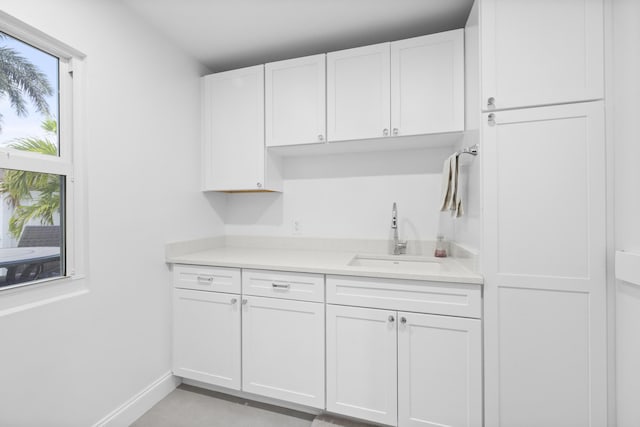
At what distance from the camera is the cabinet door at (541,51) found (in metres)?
1.23

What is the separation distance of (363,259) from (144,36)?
2.08 metres

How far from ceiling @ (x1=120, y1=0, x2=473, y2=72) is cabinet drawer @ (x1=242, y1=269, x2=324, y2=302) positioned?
1.57 m

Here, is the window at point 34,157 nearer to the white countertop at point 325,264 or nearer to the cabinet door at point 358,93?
the white countertop at point 325,264

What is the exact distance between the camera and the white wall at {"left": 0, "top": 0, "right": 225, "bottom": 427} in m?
1.22

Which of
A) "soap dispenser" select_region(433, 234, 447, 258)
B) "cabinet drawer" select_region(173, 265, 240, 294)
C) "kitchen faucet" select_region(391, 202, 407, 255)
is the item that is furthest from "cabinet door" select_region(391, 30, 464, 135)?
"cabinet drawer" select_region(173, 265, 240, 294)

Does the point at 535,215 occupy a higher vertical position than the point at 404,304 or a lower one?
higher

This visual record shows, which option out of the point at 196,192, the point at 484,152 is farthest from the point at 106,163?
the point at 484,152

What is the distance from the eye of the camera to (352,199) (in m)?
2.23

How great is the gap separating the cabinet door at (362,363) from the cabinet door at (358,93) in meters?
1.13

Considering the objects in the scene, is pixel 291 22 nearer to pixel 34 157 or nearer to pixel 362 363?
pixel 34 157

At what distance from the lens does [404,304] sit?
1454 mm

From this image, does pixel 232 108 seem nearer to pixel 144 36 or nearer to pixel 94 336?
pixel 144 36

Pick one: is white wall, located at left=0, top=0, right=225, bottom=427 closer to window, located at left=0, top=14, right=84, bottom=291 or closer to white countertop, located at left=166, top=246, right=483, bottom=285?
window, located at left=0, top=14, right=84, bottom=291

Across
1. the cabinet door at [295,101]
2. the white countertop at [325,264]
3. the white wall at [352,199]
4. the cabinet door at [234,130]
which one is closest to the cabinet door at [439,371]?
the white countertop at [325,264]
